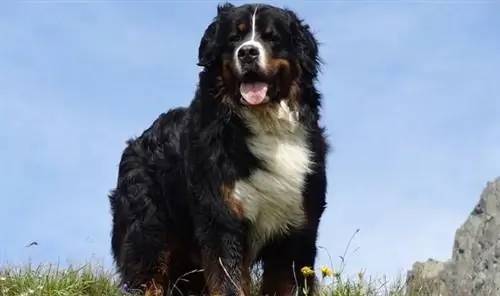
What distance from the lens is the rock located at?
11.3 metres

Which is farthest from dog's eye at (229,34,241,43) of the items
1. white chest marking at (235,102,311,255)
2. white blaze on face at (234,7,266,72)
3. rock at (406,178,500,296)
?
rock at (406,178,500,296)

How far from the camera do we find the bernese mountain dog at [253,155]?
8500 mm

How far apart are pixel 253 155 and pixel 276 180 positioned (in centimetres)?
25

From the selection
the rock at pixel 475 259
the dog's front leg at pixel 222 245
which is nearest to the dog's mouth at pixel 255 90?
the dog's front leg at pixel 222 245

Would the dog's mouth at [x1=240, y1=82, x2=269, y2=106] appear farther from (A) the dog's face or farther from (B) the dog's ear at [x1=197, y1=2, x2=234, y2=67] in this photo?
(B) the dog's ear at [x1=197, y1=2, x2=234, y2=67]

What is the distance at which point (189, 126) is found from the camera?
899 cm

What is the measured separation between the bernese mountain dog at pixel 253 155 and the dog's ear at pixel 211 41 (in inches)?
0.4

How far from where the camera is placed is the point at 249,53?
8.34 m

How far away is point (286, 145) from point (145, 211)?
4.83 ft

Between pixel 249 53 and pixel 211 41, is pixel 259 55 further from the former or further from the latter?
pixel 211 41

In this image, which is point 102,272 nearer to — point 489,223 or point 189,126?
point 189,126

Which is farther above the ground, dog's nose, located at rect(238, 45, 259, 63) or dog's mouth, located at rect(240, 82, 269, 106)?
dog's nose, located at rect(238, 45, 259, 63)

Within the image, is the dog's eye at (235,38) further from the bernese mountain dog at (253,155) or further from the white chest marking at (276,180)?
the white chest marking at (276,180)

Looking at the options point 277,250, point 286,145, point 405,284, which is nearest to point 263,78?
point 286,145
